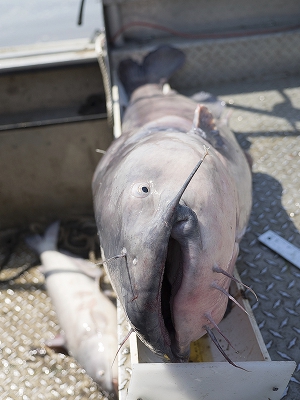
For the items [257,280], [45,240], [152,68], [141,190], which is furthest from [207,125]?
[45,240]

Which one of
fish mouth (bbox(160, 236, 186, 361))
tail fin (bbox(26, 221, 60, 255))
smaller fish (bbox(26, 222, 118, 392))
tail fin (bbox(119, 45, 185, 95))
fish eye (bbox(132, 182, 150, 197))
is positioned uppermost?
fish eye (bbox(132, 182, 150, 197))

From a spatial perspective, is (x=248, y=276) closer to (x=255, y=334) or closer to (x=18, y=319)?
(x=255, y=334)

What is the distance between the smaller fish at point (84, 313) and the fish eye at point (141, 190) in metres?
1.39

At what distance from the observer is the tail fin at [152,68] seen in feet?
11.2

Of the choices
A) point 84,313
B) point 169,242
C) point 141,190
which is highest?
point 141,190

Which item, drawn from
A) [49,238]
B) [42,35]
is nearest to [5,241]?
[49,238]

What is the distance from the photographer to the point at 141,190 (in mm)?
1112

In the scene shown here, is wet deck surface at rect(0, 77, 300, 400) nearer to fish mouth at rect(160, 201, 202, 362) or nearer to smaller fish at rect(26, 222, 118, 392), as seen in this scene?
smaller fish at rect(26, 222, 118, 392)

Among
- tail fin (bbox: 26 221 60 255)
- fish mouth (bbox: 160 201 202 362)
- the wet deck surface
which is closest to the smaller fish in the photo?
tail fin (bbox: 26 221 60 255)

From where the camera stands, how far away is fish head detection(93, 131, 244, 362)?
3.25 feet

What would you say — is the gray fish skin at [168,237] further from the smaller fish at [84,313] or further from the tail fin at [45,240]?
the tail fin at [45,240]

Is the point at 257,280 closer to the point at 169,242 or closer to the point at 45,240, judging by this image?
the point at 169,242

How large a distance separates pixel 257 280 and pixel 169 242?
44.9 inches

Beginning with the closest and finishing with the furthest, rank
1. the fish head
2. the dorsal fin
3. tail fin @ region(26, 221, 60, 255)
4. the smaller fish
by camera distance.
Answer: the fish head < the dorsal fin < the smaller fish < tail fin @ region(26, 221, 60, 255)
